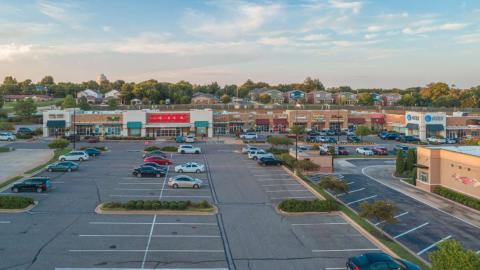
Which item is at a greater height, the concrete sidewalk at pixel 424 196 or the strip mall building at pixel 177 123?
the strip mall building at pixel 177 123

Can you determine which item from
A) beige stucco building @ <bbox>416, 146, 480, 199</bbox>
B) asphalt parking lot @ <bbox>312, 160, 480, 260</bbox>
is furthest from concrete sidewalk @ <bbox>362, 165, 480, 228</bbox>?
beige stucco building @ <bbox>416, 146, 480, 199</bbox>

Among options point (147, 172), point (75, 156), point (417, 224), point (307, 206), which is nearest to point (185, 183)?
point (147, 172)

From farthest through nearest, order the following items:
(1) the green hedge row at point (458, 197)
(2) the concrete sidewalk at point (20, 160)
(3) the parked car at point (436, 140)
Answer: (3) the parked car at point (436, 140), (2) the concrete sidewalk at point (20, 160), (1) the green hedge row at point (458, 197)

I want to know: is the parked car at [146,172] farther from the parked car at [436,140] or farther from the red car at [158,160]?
the parked car at [436,140]

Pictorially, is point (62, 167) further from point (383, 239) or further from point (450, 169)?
point (450, 169)

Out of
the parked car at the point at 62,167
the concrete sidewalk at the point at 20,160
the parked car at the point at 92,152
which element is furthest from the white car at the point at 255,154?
A: the concrete sidewalk at the point at 20,160

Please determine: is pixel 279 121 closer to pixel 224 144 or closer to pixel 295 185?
pixel 224 144

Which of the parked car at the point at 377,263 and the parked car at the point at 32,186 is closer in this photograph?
the parked car at the point at 377,263

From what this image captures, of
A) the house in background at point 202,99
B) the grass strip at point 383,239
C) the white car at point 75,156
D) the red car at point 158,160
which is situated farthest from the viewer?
A: the house in background at point 202,99
